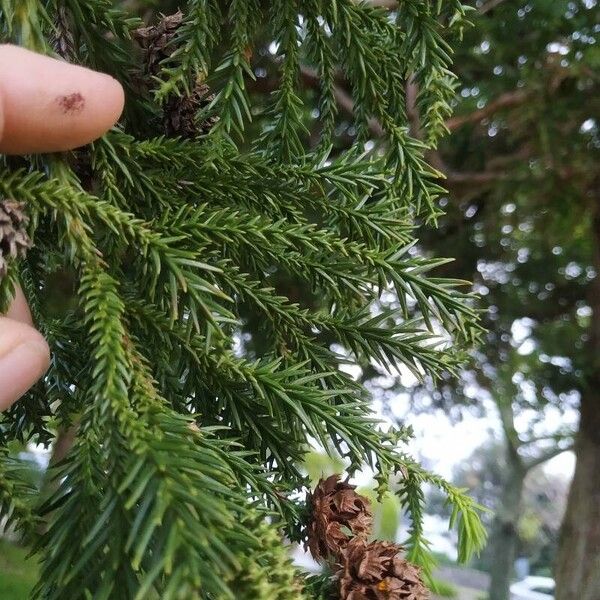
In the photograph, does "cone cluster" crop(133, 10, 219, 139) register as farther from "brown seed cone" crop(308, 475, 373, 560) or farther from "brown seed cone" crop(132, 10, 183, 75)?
"brown seed cone" crop(308, 475, 373, 560)

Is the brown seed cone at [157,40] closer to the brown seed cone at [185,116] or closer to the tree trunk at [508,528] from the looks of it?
the brown seed cone at [185,116]

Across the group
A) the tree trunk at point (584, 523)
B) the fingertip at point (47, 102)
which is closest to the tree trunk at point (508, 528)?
the tree trunk at point (584, 523)

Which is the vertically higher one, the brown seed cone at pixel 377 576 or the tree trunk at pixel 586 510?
the tree trunk at pixel 586 510

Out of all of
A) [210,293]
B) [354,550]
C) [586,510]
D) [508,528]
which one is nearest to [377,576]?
[354,550]

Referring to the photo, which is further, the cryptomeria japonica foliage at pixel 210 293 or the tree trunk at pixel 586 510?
the tree trunk at pixel 586 510

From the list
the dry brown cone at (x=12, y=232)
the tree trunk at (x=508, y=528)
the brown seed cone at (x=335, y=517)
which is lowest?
the brown seed cone at (x=335, y=517)

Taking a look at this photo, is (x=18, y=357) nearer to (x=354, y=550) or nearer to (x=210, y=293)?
(x=210, y=293)

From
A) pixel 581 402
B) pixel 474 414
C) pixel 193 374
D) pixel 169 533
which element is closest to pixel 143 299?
pixel 193 374

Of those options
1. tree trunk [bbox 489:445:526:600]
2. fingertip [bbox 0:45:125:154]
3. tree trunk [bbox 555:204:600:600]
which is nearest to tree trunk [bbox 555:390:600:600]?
tree trunk [bbox 555:204:600:600]

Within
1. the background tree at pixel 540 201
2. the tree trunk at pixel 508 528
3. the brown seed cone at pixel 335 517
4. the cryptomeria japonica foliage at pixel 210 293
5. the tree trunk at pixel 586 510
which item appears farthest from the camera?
the tree trunk at pixel 508 528
